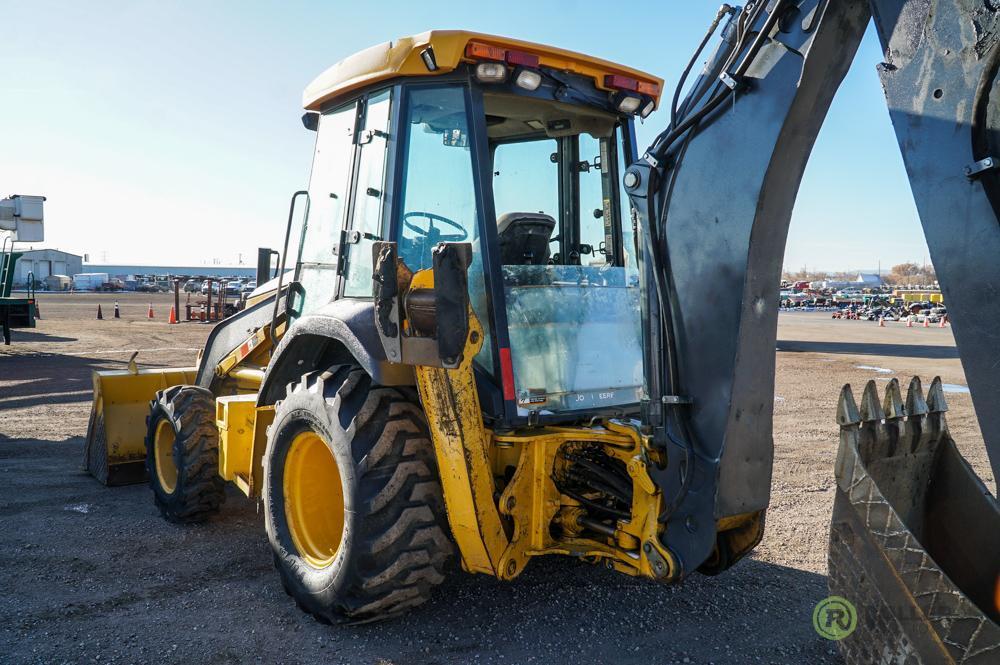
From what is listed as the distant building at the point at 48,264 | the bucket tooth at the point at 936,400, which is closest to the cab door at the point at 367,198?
the bucket tooth at the point at 936,400

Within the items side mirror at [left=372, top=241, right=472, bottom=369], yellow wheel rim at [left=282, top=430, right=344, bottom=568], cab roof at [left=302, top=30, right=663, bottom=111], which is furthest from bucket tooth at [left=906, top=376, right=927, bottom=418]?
yellow wheel rim at [left=282, top=430, right=344, bottom=568]

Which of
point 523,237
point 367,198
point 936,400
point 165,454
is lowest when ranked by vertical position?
point 165,454

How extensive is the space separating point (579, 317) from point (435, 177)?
0.96 meters

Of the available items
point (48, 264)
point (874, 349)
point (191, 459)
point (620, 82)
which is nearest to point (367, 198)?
point (620, 82)

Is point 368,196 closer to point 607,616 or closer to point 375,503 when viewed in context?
point 375,503

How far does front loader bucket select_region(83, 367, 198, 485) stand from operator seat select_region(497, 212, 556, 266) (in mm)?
3587

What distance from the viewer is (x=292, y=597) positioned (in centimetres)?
375

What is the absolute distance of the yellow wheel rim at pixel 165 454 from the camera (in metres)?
5.32

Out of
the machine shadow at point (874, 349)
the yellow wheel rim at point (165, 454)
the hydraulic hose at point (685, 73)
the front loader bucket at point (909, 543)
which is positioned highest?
the hydraulic hose at point (685, 73)

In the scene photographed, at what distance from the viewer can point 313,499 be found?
3.89m

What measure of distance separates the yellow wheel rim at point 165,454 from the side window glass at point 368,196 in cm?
225

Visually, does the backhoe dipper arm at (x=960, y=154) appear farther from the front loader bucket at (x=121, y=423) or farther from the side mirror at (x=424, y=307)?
the front loader bucket at (x=121, y=423)

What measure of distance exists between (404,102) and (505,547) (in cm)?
207

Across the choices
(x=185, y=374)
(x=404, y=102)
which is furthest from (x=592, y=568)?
(x=185, y=374)
